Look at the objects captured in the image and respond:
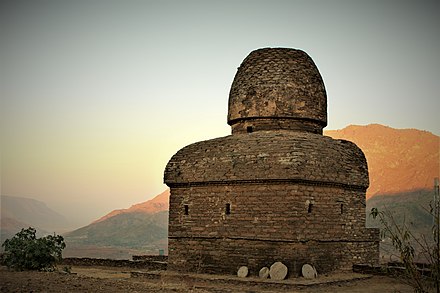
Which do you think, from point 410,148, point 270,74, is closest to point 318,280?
point 270,74

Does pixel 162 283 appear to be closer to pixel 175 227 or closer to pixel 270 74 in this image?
pixel 175 227

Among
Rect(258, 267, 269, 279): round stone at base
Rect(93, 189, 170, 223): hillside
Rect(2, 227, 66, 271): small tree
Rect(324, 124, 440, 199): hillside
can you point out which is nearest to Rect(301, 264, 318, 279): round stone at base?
Rect(258, 267, 269, 279): round stone at base

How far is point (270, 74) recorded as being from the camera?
698 inches

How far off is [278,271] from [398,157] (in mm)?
64498

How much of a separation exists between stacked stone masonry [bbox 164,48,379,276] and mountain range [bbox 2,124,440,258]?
37.3 m

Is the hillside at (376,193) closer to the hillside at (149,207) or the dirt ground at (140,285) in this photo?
the hillside at (149,207)

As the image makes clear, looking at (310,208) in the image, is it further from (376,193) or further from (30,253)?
(376,193)

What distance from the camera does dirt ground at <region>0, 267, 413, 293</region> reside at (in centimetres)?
1174

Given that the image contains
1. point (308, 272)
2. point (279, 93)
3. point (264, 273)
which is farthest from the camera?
point (279, 93)

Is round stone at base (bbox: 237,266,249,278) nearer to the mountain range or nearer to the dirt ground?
the dirt ground

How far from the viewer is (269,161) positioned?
15.5 meters

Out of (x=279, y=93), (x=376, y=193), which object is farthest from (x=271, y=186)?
(x=376, y=193)

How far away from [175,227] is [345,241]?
5.28m

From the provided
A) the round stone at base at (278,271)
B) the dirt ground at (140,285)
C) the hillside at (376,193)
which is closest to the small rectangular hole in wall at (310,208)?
the round stone at base at (278,271)
